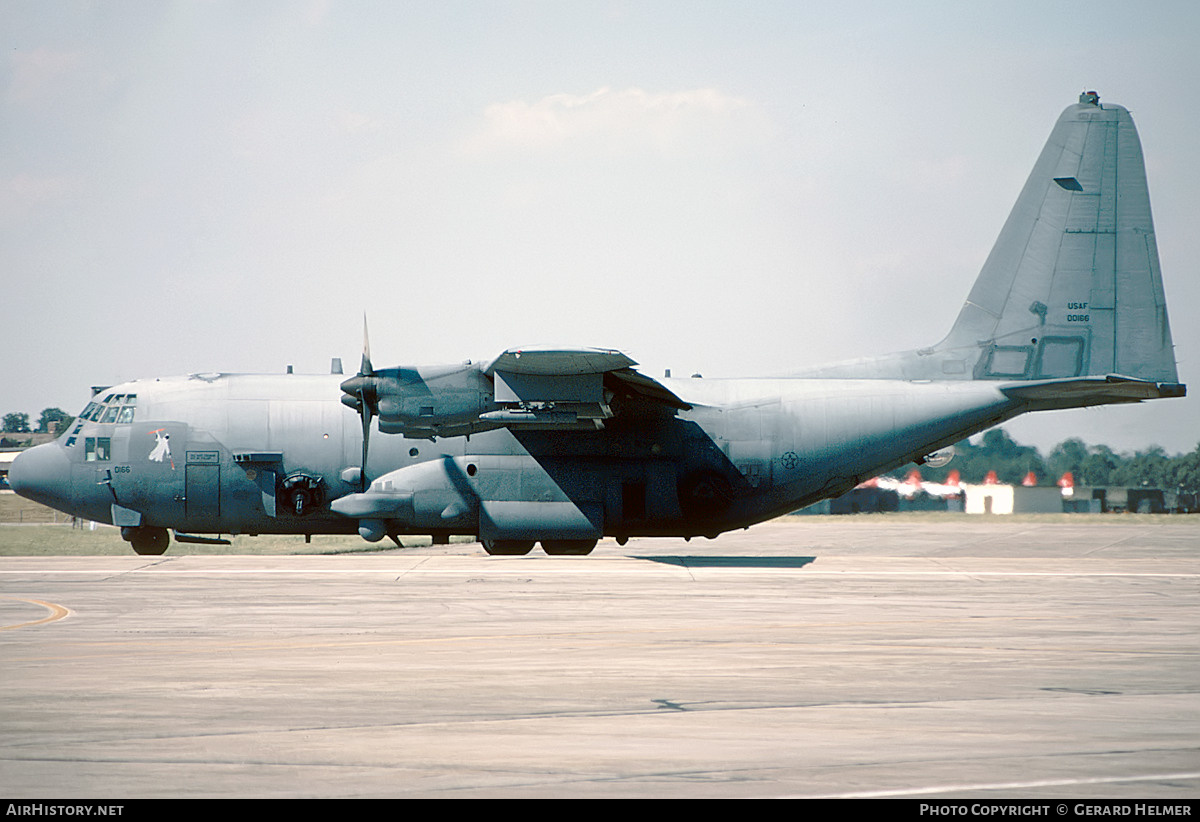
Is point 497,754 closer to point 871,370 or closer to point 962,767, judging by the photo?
point 962,767

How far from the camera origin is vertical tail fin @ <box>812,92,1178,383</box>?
86.3 ft

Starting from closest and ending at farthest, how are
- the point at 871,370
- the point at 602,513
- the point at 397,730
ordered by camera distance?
the point at 397,730 → the point at 602,513 → the point at 871,370

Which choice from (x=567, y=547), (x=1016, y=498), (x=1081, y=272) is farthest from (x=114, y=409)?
(x=1016, y=498)

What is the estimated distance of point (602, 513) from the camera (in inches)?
1002

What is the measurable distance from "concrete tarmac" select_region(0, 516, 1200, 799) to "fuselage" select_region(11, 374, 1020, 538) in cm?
235

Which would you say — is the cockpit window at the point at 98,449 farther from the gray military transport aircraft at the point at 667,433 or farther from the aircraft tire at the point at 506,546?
the aircraft tire at the point at 506,546

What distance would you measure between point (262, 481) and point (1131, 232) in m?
21.6

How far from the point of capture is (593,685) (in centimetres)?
1112

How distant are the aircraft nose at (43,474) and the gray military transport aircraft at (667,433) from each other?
5 cm

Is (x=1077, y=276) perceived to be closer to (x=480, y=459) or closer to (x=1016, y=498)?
(x=480, y=459)

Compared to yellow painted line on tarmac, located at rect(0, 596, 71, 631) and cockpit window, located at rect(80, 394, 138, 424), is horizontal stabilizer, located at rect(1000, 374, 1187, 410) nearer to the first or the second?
yellow painted line on tarmac, located at rect(0, 596, 71, 631)

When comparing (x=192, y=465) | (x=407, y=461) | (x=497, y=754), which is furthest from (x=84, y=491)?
(x=497, y=754)

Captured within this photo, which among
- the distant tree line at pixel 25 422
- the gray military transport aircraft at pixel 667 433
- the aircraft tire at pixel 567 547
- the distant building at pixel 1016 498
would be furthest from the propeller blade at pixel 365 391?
the distant tree line at pixel 25 422

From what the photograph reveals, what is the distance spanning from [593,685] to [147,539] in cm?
2013
